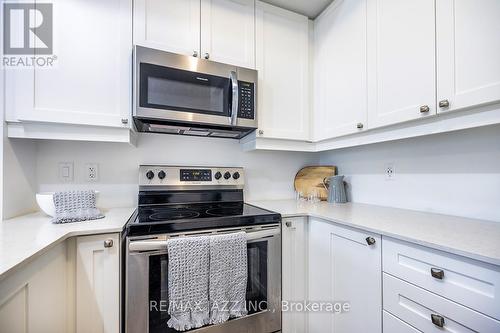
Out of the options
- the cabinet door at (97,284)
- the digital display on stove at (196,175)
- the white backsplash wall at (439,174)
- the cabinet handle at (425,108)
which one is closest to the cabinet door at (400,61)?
the cabinet handle at (425,108)

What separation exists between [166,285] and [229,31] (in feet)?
5.15

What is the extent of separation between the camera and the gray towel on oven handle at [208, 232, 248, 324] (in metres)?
1.12

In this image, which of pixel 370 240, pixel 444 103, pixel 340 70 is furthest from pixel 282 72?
pixel 370 240

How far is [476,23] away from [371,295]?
47.7 inches

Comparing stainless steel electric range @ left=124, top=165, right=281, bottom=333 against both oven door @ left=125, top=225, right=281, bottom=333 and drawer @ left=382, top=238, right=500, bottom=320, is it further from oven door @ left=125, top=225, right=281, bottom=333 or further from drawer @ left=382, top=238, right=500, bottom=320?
drawer @ left=382, top=238, right=500, bottom=320

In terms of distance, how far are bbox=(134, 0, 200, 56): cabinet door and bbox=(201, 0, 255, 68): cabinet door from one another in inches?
2.2

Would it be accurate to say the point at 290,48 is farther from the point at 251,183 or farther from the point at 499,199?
the point at 499,199

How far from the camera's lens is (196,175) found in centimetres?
166

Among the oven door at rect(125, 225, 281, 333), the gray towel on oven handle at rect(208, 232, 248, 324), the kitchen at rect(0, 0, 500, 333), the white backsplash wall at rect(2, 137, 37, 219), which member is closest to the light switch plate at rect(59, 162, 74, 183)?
the kitchen at rect(0, 0, 500, 333)

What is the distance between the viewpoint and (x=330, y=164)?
2074 millimetres

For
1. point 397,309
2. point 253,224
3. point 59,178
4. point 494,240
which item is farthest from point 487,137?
point 59,178

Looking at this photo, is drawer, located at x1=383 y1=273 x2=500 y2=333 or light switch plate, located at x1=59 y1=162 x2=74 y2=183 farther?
light switch plate, located at x1=59 y1=162 x2=74 y2=183

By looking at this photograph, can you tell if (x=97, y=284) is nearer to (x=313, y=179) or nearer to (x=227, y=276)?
(x=227, y=276)

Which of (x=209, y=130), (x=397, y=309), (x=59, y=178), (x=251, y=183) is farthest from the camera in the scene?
(x=251, y=183)
